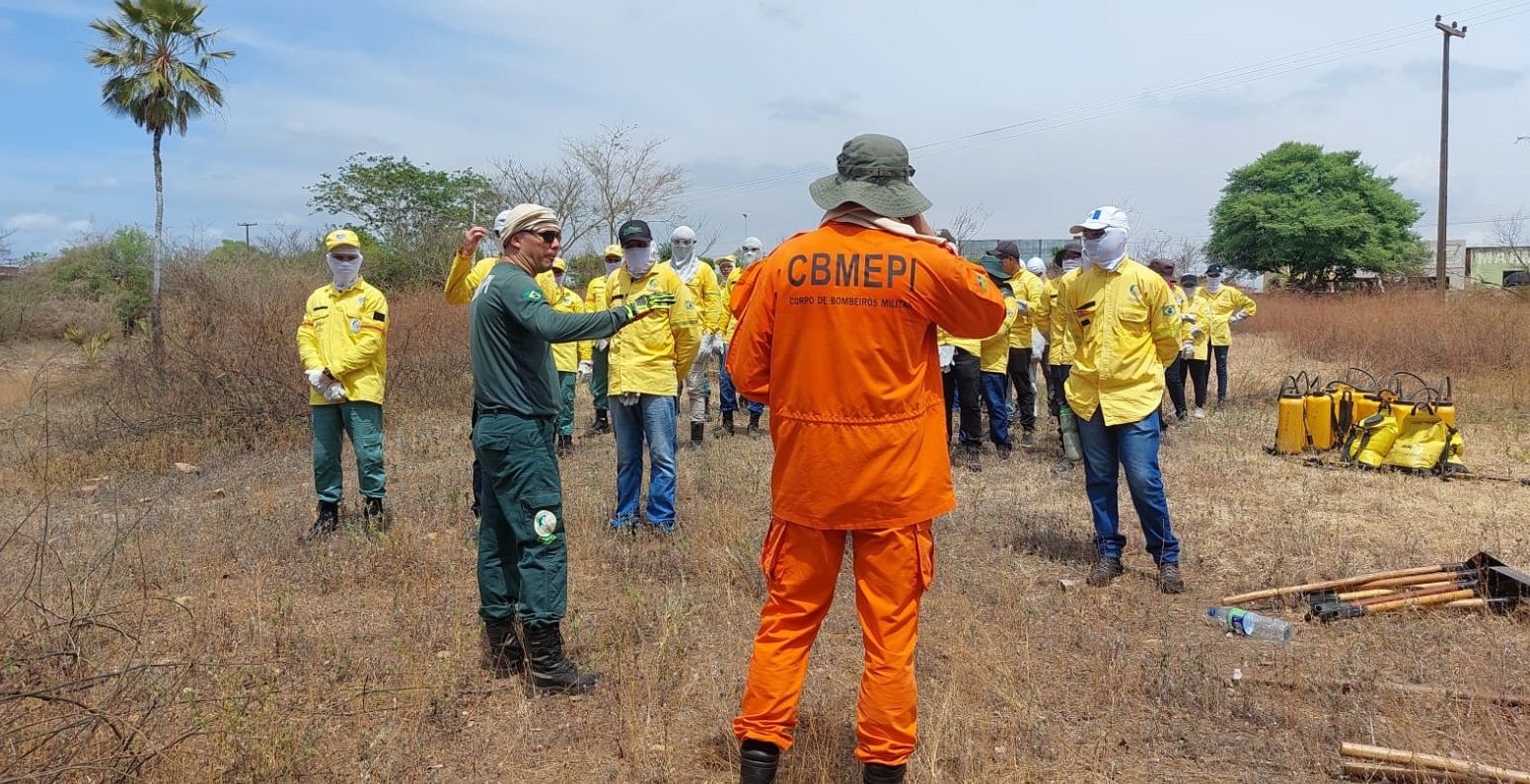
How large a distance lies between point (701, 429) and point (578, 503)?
297cm

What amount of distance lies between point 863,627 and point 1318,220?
39.8 meters

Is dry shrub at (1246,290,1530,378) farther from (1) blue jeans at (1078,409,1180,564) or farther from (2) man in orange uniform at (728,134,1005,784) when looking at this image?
(2) man in orange uniform at (728,134,1005,784)

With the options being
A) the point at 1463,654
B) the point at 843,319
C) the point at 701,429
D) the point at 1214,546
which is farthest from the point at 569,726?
the point at 701,429

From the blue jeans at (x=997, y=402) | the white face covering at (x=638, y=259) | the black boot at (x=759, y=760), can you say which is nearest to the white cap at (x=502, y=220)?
the white face covering at (x=638, y=259)

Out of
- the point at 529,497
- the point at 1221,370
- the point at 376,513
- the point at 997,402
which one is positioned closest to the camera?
the point at 529,497

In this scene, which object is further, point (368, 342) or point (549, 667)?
point (368, 342)

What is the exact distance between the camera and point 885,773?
8.29 ft

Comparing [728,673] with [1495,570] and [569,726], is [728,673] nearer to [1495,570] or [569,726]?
[569,726]

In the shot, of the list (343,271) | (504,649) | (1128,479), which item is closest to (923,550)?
(504,649)

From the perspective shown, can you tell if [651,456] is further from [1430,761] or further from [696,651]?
[1430,761]

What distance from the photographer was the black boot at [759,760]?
257 centimetres

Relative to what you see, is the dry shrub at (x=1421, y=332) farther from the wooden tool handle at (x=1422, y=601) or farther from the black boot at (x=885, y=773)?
the black boot at (x=885, y=773)

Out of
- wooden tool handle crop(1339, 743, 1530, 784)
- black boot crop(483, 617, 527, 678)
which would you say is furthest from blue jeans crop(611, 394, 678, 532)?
wooden tool handle crop(1339, 743, 1530, 784)

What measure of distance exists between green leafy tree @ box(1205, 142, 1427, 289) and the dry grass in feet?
112
